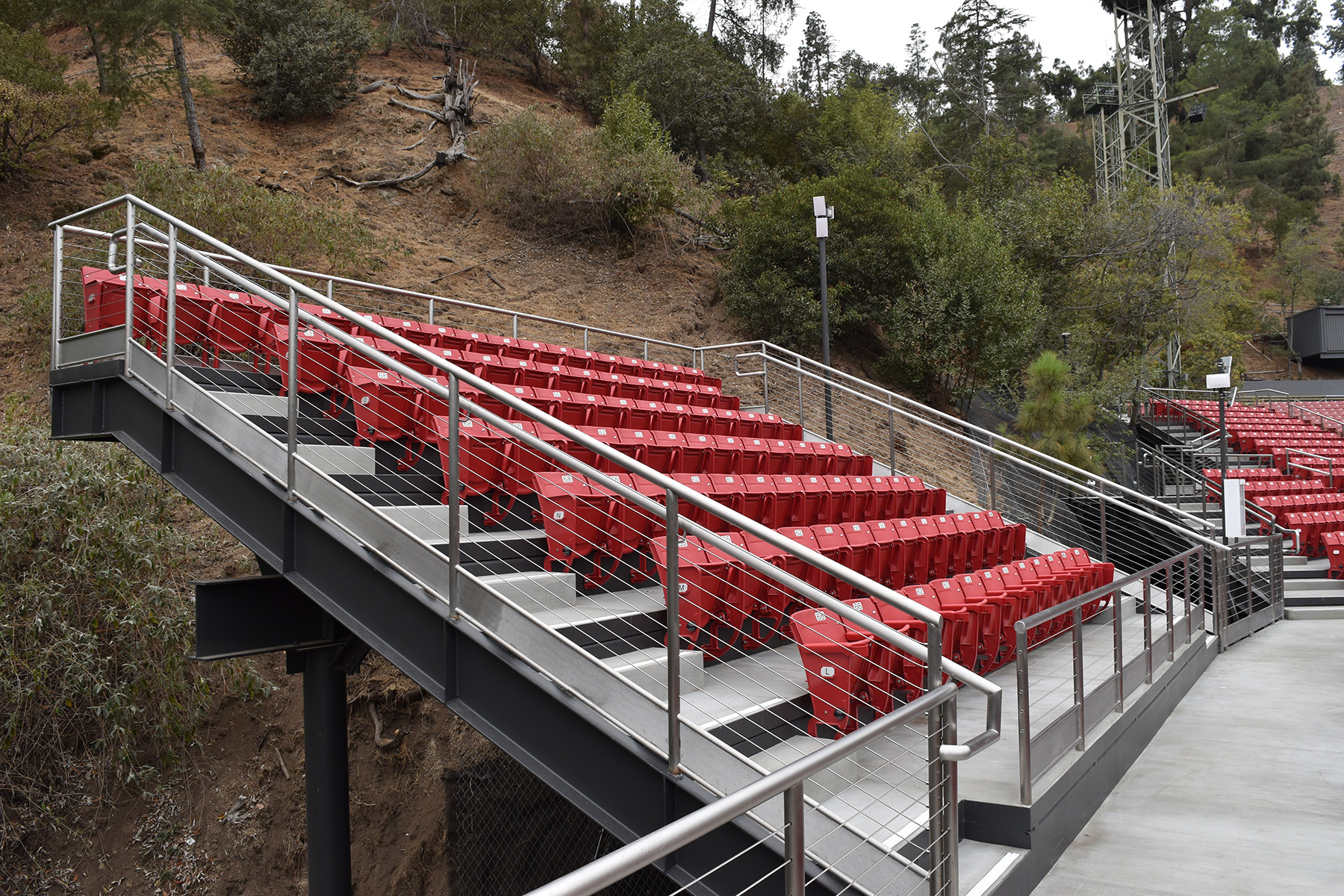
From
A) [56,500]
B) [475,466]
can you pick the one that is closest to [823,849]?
[475,466]

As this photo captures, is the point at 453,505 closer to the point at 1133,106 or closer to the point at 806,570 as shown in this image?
the point at 806,570

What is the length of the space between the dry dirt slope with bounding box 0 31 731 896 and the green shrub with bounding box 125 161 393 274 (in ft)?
3.25

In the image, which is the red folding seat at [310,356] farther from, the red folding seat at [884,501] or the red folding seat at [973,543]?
the red folding seat at [973,543]

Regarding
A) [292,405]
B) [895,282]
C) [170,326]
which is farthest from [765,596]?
[895,282]

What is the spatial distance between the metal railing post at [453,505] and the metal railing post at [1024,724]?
2.14 meters

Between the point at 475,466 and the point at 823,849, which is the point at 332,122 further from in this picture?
the point at 823,849

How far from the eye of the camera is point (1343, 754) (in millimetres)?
4828

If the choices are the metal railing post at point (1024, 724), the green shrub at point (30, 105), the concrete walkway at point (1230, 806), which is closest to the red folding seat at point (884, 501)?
the concrete walkway at point (1230, 806)

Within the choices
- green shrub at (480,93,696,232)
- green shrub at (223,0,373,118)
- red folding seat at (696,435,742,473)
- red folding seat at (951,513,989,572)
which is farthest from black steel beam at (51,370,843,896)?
green shrub at (223,0,373,118)

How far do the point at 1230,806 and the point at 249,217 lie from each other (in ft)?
39.5

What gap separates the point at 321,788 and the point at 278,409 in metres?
1.95

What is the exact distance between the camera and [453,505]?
124 inches

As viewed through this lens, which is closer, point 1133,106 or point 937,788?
point 937,788

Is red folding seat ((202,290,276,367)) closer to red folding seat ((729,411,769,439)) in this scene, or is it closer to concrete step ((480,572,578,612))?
concrete step ((480,572,578,612))
